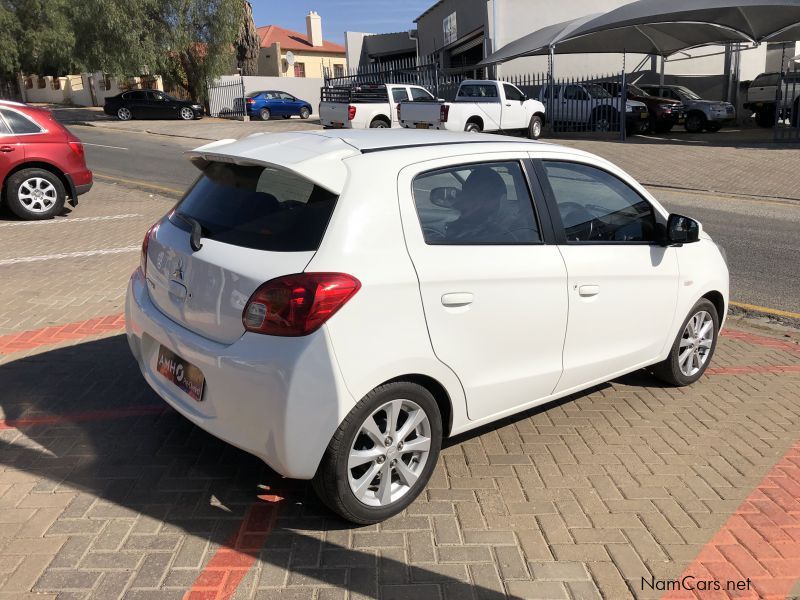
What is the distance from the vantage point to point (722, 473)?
3.76 m

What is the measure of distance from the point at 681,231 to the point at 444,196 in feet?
5.66

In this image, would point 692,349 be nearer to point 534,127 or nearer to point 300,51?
point 534,127

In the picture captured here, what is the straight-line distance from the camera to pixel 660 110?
24516 millimetres

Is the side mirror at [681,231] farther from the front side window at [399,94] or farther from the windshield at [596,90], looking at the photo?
the windshield at [596,90]

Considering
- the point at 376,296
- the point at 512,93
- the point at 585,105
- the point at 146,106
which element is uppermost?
the point at 146,106

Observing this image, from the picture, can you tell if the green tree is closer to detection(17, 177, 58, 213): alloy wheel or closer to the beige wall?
the beige wall

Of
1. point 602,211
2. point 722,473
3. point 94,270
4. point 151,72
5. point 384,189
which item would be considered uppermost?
point 151,72

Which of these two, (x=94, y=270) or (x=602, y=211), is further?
(x=94, y=270)

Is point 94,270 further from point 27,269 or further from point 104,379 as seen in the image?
point 104,379

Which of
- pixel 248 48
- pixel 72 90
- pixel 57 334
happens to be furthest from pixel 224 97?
pixel 57 334

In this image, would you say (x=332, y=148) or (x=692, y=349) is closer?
(x=332, y=148)

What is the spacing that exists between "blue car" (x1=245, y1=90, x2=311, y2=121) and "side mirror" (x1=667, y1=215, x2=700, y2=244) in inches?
1271

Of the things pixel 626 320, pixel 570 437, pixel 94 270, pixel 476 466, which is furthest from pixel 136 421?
pixel 94 270

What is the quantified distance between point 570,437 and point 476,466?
68 centimetres
